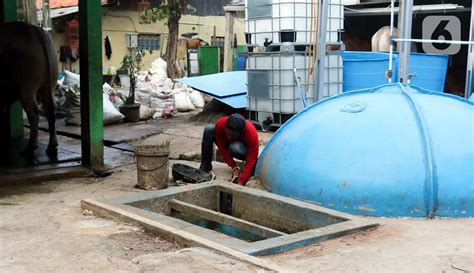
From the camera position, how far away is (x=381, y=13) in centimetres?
1300

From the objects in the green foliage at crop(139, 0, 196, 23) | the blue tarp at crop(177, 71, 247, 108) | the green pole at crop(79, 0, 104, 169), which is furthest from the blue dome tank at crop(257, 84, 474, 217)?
the green foliage at crop(139, 0, 196, 23)

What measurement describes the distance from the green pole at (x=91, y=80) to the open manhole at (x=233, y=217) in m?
1.79

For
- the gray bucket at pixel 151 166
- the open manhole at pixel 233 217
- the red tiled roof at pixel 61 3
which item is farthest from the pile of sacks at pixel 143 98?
the open manhole at pixel 233 217

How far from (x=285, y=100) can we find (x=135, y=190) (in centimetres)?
466

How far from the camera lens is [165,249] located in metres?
4.02

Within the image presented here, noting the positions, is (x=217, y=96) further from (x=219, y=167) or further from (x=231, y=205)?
(x=231, y=205)

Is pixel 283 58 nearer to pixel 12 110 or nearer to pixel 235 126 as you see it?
pixel 235 126

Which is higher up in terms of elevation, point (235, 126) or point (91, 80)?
point (91, 80)

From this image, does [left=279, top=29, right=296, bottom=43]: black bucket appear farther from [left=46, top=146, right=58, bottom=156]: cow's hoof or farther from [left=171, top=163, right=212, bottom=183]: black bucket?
[left=46, top=146, right=58, bottom=156]: cow's hoof

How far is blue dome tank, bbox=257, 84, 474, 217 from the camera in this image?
502 centimetres

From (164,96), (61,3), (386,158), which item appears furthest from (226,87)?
(61,3)

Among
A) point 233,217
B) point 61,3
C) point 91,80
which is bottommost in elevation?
point 233,217

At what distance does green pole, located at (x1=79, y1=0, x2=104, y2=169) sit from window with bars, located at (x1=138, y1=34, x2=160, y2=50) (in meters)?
12.7

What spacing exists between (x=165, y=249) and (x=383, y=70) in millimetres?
7042
